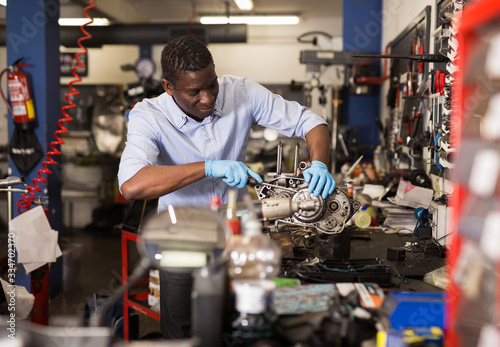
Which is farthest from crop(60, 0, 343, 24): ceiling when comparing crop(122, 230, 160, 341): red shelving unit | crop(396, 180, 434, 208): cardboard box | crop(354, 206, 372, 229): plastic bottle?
crop(354, 206, 372, 229): plastic bottle

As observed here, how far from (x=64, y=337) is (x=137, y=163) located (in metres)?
0.81

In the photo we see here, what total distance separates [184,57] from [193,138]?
37 centimetres

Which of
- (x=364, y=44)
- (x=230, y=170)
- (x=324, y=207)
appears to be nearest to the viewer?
(x=230, y=170)

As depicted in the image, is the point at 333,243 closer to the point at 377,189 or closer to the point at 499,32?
the point at 499,32

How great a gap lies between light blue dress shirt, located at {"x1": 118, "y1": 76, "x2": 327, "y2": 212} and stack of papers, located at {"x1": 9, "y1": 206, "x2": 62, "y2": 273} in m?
1.17

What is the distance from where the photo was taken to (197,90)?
1.77 metres

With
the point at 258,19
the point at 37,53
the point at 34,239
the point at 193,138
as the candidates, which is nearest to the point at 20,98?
the point at 37,53

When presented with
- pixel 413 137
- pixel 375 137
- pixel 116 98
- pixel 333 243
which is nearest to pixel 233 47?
pixel 116 98

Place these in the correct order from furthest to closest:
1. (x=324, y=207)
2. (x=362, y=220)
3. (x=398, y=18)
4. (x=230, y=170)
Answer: (x=398, y=18)
(x=362, y=220)
(x=324, y=207)
(x=230, y=170)

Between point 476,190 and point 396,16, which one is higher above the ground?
point 396,16

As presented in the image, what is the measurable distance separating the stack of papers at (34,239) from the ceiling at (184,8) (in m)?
4.60

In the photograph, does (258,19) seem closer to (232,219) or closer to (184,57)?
(184,57)

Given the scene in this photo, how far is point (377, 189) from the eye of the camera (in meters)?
3.21

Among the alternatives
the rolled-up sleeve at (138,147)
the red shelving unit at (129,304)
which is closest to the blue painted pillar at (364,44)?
the red shelving unit at (129,304)
